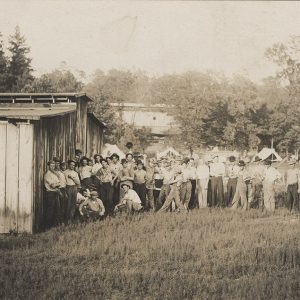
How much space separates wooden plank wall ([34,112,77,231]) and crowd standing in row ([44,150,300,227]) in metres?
0.58

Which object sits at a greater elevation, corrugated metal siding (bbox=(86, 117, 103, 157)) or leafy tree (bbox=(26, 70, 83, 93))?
leafy tree (bbox=(26, 70, 83, 93))

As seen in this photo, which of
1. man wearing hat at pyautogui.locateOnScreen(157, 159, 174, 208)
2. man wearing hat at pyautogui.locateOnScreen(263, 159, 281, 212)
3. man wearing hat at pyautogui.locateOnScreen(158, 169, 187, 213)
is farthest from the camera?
man wearing hat at pyautogui.locateOnScreen(263, 159, 281, 212)

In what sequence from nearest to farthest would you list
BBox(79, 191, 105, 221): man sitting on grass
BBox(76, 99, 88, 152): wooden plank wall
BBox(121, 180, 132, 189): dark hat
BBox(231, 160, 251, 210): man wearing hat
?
BBox(79, 191, 105, 221): man sitting on grass, BBox(121, 180, 132, 189): dark hat, BBox(231, 160, 251, 210): man wearing hat, BBox(76, 99, 88, 152): wooden plank wall

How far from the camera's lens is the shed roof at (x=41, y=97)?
57.7ft

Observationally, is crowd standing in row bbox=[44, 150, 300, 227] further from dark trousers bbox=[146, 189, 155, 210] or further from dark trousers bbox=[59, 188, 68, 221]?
dark trousers bbox=[59, 188, 68, 221]

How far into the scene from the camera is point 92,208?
1315 cm

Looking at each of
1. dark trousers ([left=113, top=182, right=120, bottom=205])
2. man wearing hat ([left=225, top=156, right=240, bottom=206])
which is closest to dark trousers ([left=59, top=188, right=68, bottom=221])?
dark trousers ([left=113, top=182, right=120, bottom=205])

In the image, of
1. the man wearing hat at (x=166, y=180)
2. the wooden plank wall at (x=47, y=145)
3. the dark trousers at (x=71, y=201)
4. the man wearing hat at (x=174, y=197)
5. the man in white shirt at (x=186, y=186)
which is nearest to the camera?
the wooden plank wall at (x=47, y=145)

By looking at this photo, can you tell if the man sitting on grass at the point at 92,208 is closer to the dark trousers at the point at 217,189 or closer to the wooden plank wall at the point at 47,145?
the wooden plank wall at the point at 47,145

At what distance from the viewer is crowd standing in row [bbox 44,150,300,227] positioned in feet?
48.3

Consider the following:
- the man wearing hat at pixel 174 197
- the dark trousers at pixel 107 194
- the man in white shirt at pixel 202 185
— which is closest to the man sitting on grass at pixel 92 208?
the dark trousers at pixel 107 194

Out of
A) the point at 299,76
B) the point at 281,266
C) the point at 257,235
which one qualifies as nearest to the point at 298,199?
the point at 257,235

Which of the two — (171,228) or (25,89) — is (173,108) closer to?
(25,89)

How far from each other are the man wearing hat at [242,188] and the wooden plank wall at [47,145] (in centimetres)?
556
